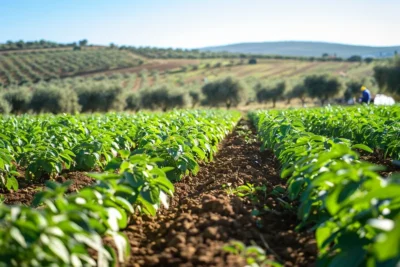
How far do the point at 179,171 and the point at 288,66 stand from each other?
10307 centimetres

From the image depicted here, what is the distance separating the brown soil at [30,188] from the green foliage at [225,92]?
54755 millimetres

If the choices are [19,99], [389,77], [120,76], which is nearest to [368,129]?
[389,77]

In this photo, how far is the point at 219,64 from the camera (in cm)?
10606

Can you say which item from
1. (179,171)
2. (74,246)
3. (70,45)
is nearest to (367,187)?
(74,246)

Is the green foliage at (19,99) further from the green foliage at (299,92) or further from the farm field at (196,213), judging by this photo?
the farm field at (196,213)

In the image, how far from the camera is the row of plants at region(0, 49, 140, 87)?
72.7m

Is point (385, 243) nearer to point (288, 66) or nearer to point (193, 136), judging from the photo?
point (193, 136)

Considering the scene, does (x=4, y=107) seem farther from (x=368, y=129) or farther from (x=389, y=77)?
(x=389, y=77)

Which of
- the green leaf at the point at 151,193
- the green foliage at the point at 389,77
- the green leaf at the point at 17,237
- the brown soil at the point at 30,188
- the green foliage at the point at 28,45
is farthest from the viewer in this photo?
the green foliage at the point at 28,45

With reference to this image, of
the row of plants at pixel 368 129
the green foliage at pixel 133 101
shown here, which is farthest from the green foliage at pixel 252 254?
the green foliage at pixel 133 101

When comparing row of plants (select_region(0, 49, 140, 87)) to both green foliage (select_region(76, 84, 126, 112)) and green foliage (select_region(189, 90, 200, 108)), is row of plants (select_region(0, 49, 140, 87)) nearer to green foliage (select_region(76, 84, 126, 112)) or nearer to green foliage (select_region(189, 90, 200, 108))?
green foliage (select_region(76, 84, 126, 112))

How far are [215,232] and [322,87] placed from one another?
6187 cm

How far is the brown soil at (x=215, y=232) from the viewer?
2896mm

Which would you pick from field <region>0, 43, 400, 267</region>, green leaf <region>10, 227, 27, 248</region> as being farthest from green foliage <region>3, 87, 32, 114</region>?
green leaf <region>10, 227, 27, 248</region>
